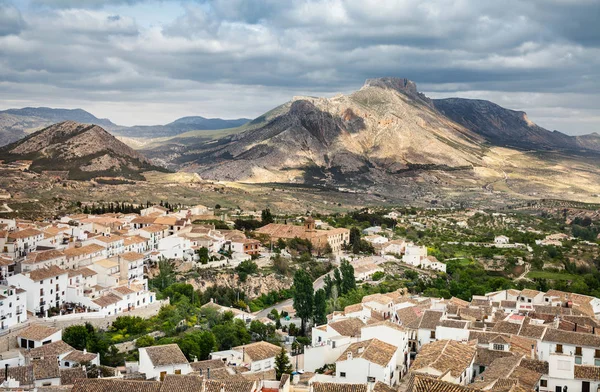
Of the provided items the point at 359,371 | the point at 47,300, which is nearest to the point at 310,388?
the point at 359,371

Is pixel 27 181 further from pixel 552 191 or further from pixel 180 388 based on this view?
pixel 552 191

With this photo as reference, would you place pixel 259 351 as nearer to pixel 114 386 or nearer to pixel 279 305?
pixel 114 386

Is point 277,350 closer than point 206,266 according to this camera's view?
Yes

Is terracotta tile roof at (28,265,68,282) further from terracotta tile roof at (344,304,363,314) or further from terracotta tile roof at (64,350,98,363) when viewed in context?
terracotta tile roof at (344,304,363,314)

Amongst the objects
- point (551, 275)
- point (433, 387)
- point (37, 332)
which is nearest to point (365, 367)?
point (433, 387)

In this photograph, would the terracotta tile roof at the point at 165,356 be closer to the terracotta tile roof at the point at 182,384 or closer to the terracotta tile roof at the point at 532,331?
the terracotta tile roof at the point at 182,384

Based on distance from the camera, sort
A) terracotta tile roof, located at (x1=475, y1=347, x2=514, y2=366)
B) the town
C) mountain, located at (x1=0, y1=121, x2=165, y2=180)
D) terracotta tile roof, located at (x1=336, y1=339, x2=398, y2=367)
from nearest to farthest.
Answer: the town, terracotta tile roof, located at (x1=336, y1=339, x2=398, y2=367), terracotta tile roof, located at (x1=475, y1=347, x2=514, y2=366), mountain, located at (x1=0, y1=121, x2=165, y2=180)

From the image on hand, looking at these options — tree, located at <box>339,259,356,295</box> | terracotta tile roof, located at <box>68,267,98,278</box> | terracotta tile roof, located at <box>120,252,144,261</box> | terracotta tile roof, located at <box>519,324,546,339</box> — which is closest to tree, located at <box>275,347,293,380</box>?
terracotta tile roof, located at <box>519,324,546,339</box>
